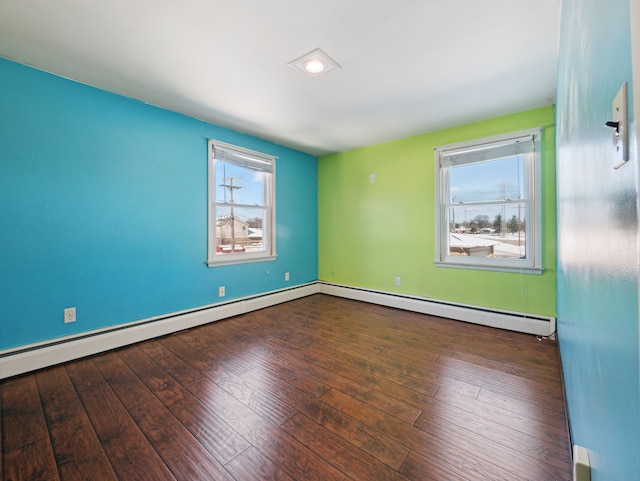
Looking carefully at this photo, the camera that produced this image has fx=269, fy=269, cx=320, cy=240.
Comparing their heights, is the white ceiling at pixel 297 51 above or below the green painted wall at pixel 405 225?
above

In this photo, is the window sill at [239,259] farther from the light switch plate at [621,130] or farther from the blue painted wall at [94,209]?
the light switch plate at [621,130]

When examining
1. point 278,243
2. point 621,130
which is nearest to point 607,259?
point 621,130

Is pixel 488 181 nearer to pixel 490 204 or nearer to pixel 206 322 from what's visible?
pixel 490 204

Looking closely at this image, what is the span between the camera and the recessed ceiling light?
203cm

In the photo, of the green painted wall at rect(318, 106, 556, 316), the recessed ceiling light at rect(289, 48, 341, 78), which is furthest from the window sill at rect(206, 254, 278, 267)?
the recessed ceiling light at rect(289, 48, 341, 78)

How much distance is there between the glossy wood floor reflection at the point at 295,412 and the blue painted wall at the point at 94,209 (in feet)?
1.83

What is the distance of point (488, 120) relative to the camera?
319 centimetres

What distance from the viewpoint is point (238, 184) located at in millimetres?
3680

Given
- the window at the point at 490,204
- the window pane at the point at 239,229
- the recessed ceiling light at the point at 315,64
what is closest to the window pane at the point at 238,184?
the window pane at the point at 239,229

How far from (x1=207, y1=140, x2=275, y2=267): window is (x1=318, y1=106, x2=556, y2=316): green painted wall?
3.79ft

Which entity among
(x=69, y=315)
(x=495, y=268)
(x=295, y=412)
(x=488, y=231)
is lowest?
(x=295, y=412)

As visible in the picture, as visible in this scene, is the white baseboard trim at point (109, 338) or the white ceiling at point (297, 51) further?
the white baseboard trim at point (109, 338)

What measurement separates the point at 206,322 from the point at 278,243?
5.00ft

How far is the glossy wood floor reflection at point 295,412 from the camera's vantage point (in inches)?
51.1
